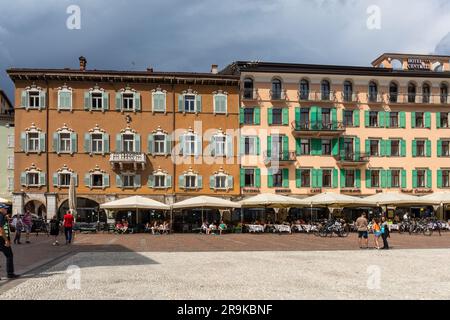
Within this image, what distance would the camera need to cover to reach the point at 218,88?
48.9 meters

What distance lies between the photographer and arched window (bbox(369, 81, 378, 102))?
50.8 meters

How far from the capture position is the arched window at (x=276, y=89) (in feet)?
162

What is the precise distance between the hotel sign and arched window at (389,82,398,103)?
4321 millimetres

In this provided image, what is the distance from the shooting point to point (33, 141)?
4678cm

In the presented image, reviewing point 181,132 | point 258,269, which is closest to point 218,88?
point 181,132

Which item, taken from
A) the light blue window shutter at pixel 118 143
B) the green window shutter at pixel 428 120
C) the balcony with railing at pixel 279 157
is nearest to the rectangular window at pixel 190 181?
the light blue window shutter at pixel 118 143

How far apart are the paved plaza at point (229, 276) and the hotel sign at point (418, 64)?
35633 millimetres

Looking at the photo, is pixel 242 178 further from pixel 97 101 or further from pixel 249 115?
pixel 97 101

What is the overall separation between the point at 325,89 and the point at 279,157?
708 centimetres

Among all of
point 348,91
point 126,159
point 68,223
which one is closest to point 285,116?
point 348,91

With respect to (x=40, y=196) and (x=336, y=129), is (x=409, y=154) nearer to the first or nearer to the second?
(x=336, y=129)

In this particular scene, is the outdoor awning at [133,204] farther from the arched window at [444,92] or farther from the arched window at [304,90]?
the arched window at [444,92]

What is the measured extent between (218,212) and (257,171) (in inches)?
181

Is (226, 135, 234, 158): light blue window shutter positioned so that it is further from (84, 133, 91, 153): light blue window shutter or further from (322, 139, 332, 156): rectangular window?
(84, 133, 91, 153): light blue window shutter
